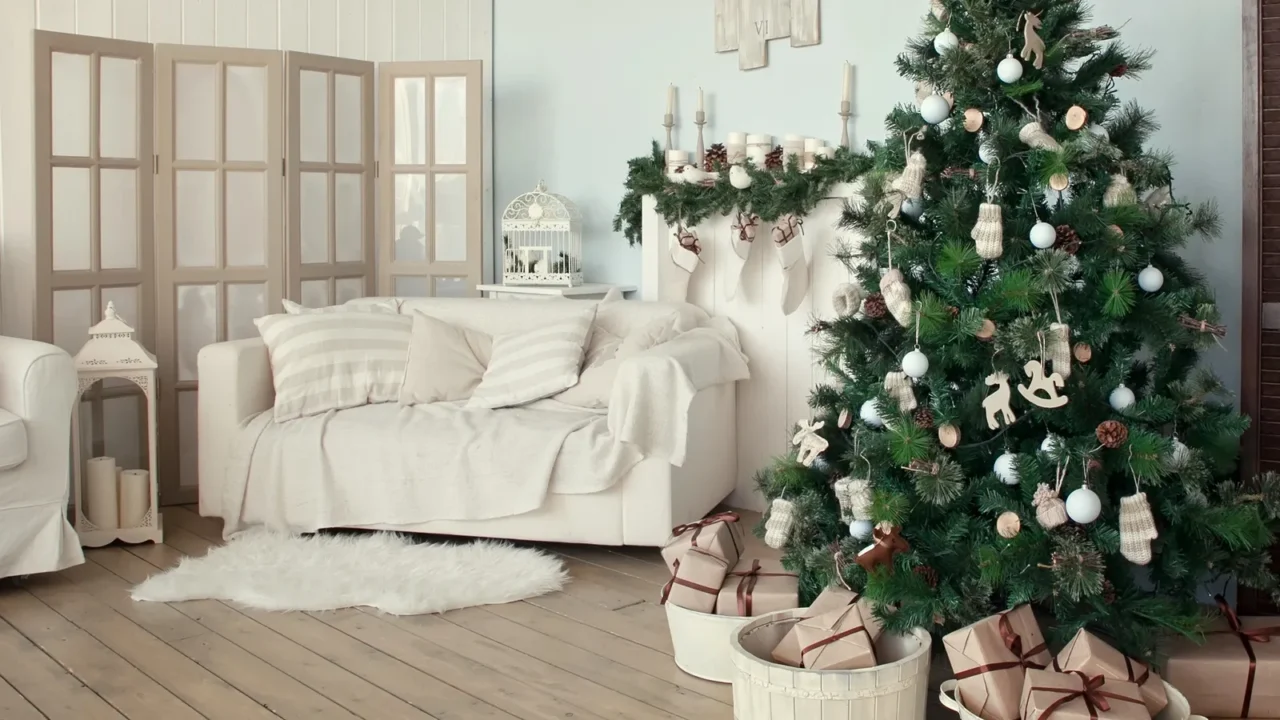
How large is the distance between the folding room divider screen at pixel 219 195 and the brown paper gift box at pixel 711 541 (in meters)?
2.14

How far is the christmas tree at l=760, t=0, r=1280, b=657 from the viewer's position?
2.41 meters

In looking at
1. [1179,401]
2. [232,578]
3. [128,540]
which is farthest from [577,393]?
[1179,401]

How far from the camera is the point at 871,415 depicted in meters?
2.59

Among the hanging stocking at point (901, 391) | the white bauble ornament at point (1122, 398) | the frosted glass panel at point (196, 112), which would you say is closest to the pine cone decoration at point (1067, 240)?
the white bauble ornament at point (1122, 398)

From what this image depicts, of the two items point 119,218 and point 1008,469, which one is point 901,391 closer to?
point 1008,469

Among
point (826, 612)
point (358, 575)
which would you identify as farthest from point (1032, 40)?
point (358, 575)

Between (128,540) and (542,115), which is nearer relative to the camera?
(128,540)

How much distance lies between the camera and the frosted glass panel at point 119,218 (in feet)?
13.6

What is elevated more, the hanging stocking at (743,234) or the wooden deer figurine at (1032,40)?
the wooden deer figurine at (1032,40)

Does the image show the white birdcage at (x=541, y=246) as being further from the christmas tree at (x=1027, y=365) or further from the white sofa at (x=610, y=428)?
the christmas tree at (x=1027, y=365)

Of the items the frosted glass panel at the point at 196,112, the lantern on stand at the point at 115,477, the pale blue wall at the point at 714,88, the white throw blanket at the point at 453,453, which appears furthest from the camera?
the frosted glass panel at the point at 196,112

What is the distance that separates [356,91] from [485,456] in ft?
5.67

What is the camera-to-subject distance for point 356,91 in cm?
463

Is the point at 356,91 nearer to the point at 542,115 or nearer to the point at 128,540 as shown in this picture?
the point at 542,115
